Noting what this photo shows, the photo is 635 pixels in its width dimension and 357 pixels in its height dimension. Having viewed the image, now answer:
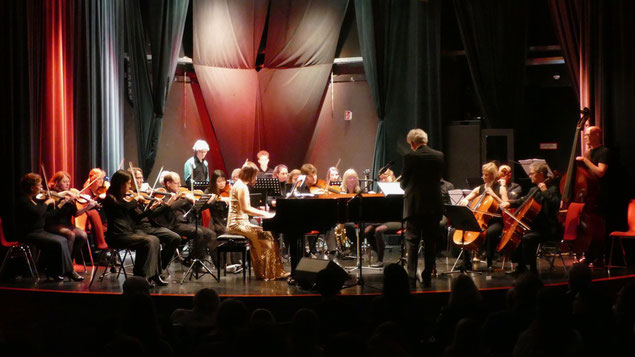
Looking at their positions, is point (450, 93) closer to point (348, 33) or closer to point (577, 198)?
point (348, 33)

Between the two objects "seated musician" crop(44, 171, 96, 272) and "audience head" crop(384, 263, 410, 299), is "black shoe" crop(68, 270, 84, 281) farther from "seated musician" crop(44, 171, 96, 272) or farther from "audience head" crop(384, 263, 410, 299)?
"audience head" crop(384, 263, 410, 299)

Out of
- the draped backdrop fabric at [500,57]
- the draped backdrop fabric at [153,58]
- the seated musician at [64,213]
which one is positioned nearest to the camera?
the seated musician at [64,213]

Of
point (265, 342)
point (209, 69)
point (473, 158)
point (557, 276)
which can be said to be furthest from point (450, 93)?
point (265, 342)

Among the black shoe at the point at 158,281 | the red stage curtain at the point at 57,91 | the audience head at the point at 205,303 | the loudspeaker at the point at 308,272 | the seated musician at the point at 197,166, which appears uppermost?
the red stage curtain at the point at 57,91

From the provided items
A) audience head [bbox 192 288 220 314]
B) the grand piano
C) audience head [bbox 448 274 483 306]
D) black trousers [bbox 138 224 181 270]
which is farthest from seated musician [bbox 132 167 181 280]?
audience head [bbox 448 274 483 306]

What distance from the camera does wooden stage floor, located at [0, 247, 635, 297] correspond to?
6930 mm

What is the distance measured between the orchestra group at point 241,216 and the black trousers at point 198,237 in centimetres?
1

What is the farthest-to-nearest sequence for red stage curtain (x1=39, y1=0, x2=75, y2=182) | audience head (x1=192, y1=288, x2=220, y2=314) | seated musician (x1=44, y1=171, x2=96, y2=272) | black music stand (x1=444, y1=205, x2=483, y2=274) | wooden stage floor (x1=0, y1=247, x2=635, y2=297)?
red stage curtain (x1=39, y1=0, x2=75, y2=182) → seated musician (x1=44, y1=171, x2=96, y2=272) → black music stand (x1=444, y1=205, x2=483, y2=274) → wooden stage floor (x1=0, y1=247, x2=635, y2=297) → audience head (x1=192, y1=288, x2=220, y2=314)

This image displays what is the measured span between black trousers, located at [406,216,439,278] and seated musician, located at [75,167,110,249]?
3.51m

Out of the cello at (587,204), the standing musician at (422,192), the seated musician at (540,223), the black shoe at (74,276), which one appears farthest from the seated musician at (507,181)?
the black shoe at (74,276)

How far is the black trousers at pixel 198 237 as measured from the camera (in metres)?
8.16

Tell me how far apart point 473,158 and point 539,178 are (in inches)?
132

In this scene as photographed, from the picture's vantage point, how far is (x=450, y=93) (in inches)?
481

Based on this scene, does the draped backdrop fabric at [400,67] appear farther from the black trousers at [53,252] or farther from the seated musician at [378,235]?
the black trousers at [53,252]
